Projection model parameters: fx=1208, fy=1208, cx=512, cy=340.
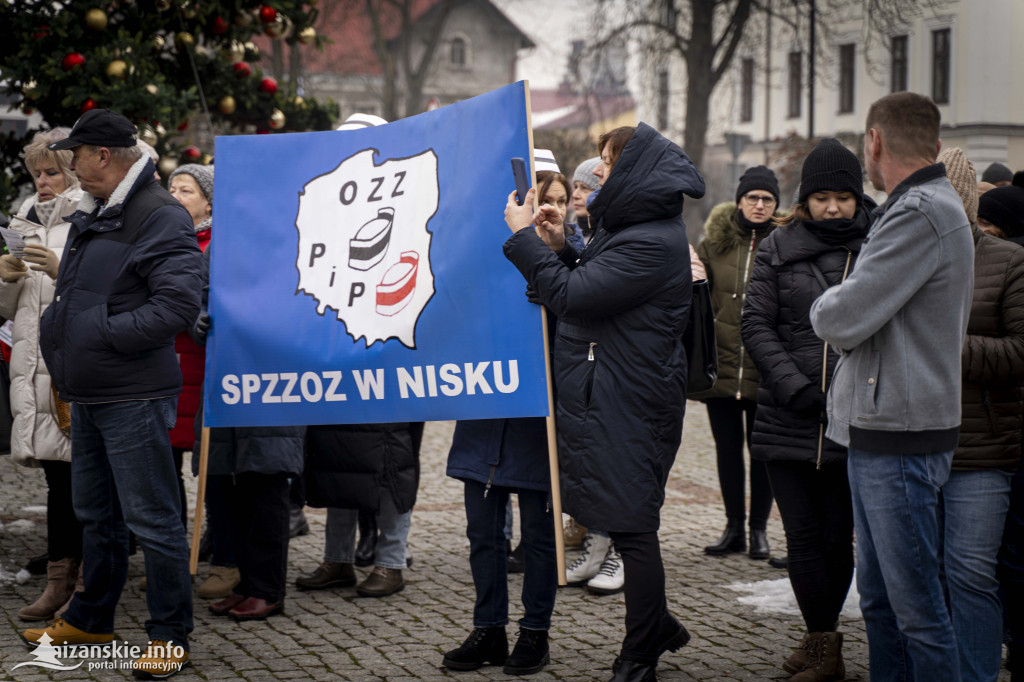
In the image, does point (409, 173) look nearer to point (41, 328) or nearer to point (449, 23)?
point (41, 328)

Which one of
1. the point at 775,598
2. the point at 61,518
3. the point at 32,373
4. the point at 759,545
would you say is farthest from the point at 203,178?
the point at 759,545

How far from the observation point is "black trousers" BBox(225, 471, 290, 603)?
5.45 metres

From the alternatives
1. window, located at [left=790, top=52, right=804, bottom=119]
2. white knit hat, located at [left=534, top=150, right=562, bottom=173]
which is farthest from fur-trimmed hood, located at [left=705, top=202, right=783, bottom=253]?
window, located at [left=790, top=52, right=804, bottom=119]

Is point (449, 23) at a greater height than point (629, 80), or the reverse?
point (449, 23)

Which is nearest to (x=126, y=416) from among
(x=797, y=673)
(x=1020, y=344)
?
(x=797, y=673)

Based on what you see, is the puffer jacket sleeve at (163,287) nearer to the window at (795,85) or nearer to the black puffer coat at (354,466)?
the black puffer coat at (354,466)

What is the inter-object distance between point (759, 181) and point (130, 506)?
369 cm

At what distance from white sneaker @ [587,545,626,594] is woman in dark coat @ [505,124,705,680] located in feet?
5.02

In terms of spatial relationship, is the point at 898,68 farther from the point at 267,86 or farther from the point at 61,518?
the point at 61,518

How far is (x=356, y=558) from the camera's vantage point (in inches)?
256

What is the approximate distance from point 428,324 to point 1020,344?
2.16 metres

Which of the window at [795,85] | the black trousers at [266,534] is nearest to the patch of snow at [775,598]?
the black trousers at [266,534]

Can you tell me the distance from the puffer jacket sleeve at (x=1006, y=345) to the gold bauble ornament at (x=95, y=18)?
5.98 meters

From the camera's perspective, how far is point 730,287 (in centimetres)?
677
